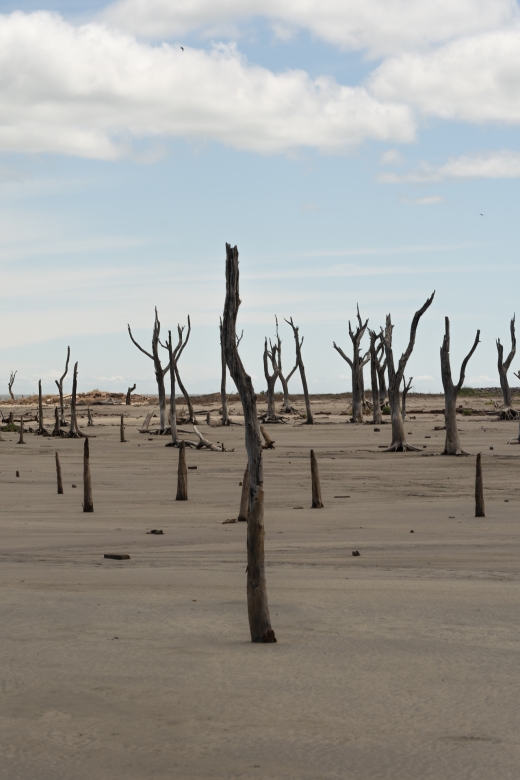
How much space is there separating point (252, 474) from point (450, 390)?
16.8 metres

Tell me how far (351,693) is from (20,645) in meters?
2.17

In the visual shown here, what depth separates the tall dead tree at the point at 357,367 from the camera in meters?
42.7

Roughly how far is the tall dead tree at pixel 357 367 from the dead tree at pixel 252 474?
30863 millimetres

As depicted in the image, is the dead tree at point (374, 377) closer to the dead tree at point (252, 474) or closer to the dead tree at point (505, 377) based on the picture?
the dead tree at point (505, 377)

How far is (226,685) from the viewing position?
5145 mm

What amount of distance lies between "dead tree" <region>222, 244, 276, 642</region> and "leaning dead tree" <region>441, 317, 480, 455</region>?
1387cm

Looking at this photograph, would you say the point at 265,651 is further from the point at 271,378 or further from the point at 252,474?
the point at 271,378

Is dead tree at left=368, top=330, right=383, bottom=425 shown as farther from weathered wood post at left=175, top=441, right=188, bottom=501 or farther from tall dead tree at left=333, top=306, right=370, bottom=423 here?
weathered wood post at left=175, top=441, right=188, bottom=501

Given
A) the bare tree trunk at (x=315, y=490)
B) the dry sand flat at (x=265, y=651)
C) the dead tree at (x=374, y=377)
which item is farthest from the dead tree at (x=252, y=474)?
the dead tree at (x=374, y=377)

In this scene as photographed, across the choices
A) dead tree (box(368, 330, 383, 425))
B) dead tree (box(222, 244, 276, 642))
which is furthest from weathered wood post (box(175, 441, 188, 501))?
dead tree (box(368, 330, 383, 425))

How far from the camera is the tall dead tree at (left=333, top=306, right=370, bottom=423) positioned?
4266 cm

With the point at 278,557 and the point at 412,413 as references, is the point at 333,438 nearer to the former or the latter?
the point at 412,413

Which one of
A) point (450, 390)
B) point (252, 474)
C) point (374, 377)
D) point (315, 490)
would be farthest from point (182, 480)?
point (374, 377)

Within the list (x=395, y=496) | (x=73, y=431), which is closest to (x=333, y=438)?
(x=73, y=431)
